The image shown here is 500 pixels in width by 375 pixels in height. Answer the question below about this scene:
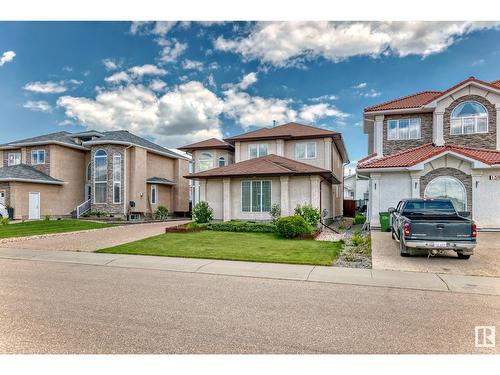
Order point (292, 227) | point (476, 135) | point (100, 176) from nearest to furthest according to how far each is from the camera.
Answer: point (292, 227) → point (476, 135) → point (100, 176)

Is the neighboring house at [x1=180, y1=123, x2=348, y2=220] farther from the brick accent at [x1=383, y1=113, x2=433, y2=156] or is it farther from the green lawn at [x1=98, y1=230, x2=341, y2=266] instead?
the green lawn at [x1=98, y1=230, x2=341, y2=266]

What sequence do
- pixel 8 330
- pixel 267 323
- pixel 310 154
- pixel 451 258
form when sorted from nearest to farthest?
pixel 8 330 < pixel 267 323 < pixel 451 258 < pixel 310 154

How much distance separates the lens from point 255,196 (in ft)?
65.9

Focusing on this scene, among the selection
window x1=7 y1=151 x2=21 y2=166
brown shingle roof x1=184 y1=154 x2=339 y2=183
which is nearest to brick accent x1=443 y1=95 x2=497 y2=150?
brown shingle roof x1=184 y1=154 x2=339 y2=183

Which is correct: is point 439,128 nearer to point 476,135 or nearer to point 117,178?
point 476,135

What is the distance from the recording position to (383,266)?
9.43 metres

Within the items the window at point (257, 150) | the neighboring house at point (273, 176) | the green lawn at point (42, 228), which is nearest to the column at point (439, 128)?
the neighboring house at point (273, 176)

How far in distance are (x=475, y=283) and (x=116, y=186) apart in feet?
86.8

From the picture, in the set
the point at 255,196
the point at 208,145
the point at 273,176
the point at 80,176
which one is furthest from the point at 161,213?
the point at 273,176

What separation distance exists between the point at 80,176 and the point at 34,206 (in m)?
5.05

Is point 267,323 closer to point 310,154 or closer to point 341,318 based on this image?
point 341,318

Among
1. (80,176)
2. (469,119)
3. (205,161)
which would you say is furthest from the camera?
(80,176)

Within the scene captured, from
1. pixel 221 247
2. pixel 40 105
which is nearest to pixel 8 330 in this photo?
pixel 221 247

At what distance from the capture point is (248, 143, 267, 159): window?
2553cm
